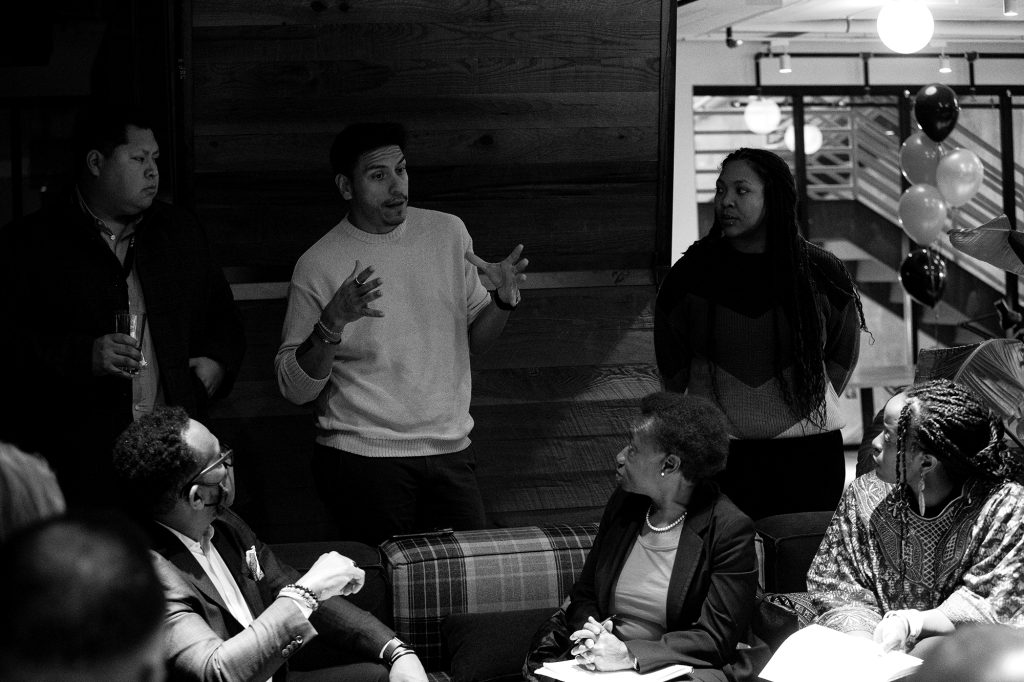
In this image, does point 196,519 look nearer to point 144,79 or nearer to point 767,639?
point 767,639

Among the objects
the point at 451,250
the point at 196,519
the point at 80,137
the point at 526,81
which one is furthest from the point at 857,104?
the point at 196,519

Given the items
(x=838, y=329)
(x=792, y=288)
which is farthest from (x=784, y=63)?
(x=792, y=288)

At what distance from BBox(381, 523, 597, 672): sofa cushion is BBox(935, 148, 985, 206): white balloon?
5.28 m

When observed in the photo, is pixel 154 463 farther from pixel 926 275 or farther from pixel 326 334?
pixel 926 275

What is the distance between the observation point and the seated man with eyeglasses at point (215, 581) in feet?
7.32

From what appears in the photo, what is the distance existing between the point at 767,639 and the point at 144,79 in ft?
8.29

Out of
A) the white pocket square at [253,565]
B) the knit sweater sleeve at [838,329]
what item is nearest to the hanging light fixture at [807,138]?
the knit sweater sleeve at [838,329]

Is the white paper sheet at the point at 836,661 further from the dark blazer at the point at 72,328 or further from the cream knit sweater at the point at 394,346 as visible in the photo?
the dark blazer at the point at 72,328

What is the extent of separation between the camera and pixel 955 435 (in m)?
2.48

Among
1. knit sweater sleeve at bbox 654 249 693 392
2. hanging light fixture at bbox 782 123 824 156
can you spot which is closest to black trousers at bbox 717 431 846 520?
knit sweater sleeve at bbox 654 249 693 392

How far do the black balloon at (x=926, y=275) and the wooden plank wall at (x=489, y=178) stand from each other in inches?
166

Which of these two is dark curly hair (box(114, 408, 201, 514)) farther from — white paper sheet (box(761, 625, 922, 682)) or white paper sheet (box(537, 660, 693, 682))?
white paper sheet (box(761, 625, 922, 682))

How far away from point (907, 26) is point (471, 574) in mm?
4764

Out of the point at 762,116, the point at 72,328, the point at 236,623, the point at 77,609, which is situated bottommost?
the point at 236,623
